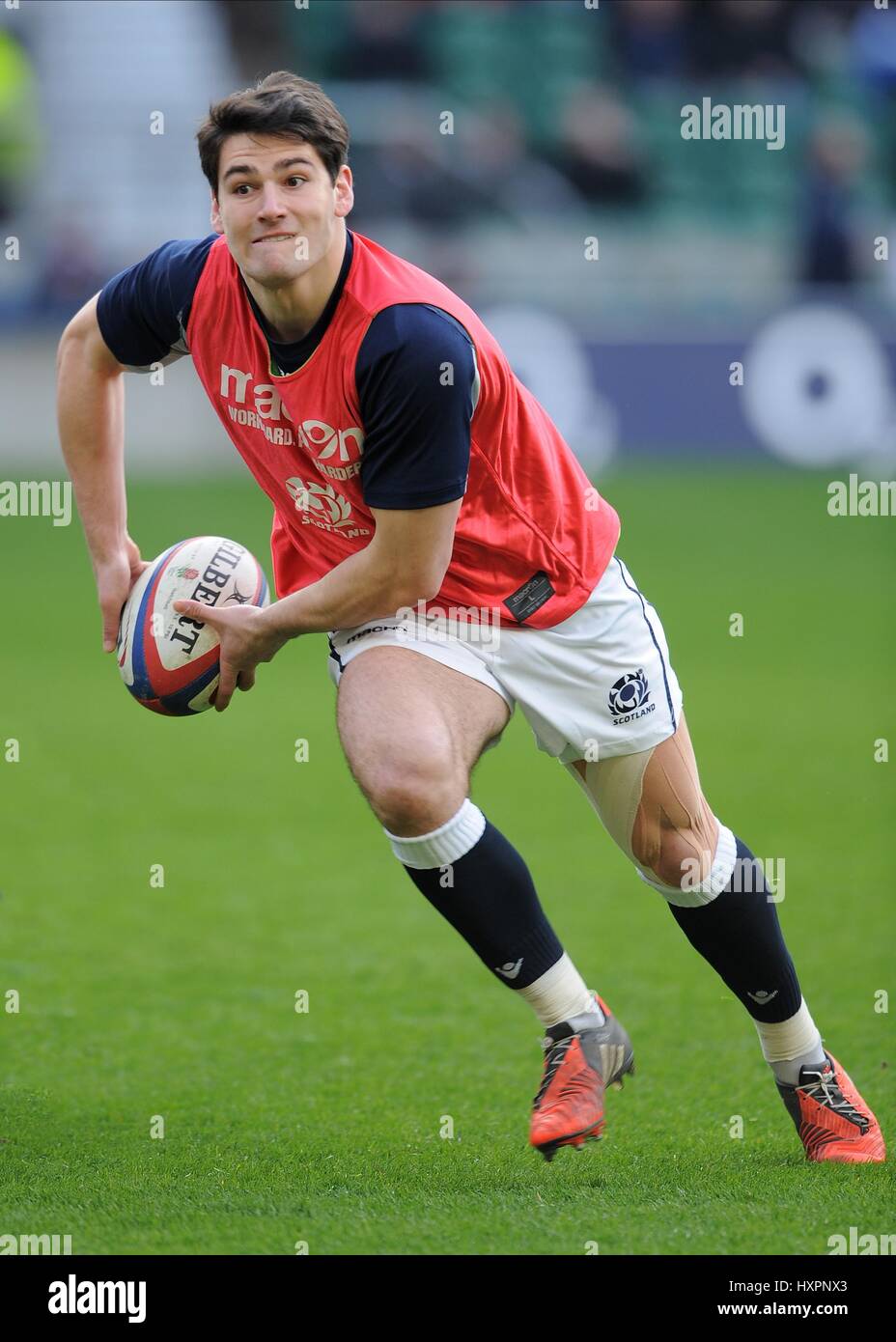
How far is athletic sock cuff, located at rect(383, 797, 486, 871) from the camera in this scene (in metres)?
3.79

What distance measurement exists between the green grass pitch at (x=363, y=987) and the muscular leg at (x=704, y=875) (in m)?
0.30

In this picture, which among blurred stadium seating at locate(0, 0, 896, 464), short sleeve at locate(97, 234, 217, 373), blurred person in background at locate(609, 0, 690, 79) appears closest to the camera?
short sleeve at locate(97, 234, 217, 373)

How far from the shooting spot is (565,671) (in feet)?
13.1

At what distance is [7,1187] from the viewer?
12.3 ft

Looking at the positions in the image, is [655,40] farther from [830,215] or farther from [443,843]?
[443,843]

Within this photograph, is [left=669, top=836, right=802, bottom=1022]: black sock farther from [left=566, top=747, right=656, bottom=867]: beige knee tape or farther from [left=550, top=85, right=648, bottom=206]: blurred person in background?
[left=550, top=85, right=648, bottom=206]: blurred person in background

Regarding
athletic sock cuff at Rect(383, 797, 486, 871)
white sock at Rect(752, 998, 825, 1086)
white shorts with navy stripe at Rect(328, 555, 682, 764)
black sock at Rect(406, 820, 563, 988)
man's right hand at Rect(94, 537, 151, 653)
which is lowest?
white sock at Rect(752, 998, 825, 1086)

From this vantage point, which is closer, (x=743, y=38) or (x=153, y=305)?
(x=153, y=305)

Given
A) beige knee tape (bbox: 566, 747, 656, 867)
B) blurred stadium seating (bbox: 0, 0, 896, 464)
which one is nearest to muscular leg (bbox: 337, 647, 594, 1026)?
beige knee tape (bbox: 566, 747, 656, 867)

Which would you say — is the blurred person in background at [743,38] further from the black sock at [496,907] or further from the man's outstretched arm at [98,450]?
the black sock at [496,907]

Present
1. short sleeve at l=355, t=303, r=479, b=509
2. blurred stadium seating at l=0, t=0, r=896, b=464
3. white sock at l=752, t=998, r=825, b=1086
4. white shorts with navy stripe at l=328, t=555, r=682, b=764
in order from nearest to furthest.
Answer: short sleeve at l=355, t=303, r=479, b=509
white shorts with navy stripe at l=328, t=555, r=682, b=764
white sock at l=752, t=998, r=825, b=1086
blurred stadium seating at l=0, t=0, r=896, b=464

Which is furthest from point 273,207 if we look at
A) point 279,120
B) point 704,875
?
point 704,875

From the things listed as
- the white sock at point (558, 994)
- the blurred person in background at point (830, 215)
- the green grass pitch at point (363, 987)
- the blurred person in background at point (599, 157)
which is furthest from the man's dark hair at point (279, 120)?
the blurred person in background at point (599, 157)

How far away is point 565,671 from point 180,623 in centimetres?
88
